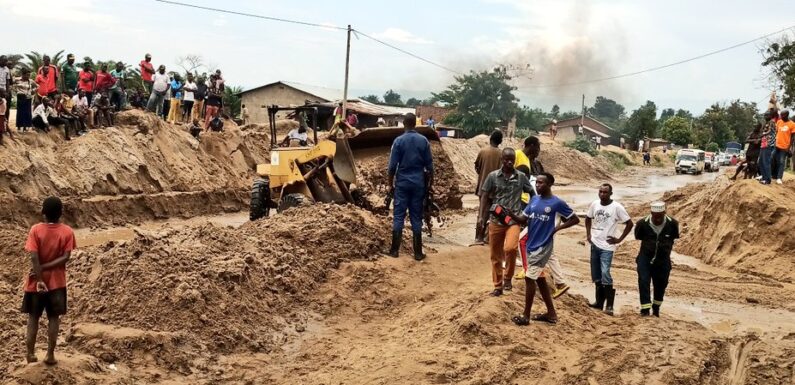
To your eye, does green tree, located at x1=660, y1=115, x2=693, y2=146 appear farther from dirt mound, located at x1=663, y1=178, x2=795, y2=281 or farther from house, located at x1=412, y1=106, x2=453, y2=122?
dirt mound, located at x1=663, y1=178, x2=795, y2=281

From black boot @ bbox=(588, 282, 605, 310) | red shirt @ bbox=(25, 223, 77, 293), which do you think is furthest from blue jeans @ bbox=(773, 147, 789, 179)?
red shirt @ bbox=(25, 223, 77, 293)

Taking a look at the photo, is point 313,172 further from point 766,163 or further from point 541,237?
point 766,163

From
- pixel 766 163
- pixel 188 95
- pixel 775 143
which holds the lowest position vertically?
pixel 766 163

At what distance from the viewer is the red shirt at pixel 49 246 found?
19.5 feet

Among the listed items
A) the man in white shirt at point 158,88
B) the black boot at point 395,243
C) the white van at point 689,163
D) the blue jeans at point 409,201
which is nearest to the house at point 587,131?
the white van at point 689,163

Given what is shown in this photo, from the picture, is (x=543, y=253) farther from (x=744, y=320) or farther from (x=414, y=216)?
(x=744, y=320)

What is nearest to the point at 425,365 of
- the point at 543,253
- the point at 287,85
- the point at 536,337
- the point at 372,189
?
the point at 536,337

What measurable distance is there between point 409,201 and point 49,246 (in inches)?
208

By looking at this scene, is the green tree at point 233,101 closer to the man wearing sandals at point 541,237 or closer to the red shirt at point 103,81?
the red shirt at point 103,81

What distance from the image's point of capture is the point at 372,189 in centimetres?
1466

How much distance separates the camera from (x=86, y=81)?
1875 cm

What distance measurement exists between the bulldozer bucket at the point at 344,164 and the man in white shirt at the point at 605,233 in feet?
17.9

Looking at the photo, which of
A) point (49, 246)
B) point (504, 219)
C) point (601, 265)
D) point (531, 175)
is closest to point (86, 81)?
point (531, 175)

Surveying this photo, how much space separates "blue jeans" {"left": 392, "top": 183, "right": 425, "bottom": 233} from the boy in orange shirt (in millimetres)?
5033
